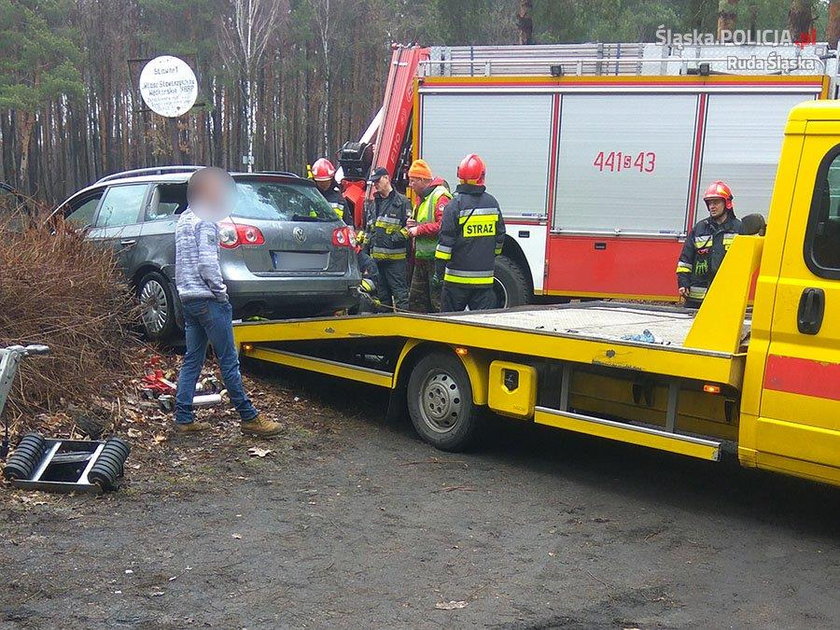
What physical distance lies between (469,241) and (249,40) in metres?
18.1

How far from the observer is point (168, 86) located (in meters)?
13.2

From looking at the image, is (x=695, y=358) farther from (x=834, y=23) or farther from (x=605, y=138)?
(x=834, y=23)

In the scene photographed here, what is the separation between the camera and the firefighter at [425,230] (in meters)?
8.16

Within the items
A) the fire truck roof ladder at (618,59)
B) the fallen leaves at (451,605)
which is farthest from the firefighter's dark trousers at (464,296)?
the fallen leaves at (451,605)

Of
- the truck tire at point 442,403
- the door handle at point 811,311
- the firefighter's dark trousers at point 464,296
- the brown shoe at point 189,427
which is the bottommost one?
the brown shoe at point 189,427

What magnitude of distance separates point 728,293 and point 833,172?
0.76 m

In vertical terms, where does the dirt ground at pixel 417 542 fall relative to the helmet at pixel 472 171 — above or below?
below

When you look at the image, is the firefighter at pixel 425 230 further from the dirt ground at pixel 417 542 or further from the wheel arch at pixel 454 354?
the dirt ground at pixel 417 542

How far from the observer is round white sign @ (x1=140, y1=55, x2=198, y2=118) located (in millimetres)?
13039

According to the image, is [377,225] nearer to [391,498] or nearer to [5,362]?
[391,498]

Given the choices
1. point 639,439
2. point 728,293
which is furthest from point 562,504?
point 728,293

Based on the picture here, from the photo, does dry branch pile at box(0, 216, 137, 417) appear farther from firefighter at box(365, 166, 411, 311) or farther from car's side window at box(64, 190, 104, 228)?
firefighter at box(365, 166, 411, 311)

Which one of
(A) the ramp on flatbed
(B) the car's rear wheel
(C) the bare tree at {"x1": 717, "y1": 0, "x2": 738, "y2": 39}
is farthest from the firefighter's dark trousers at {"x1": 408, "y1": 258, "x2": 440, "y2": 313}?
(C) the bare tree at {"x1": 717, "y1": 0, "x2": 738, "y2": 39}

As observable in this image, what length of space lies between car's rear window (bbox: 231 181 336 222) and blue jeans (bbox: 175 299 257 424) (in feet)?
4.95
